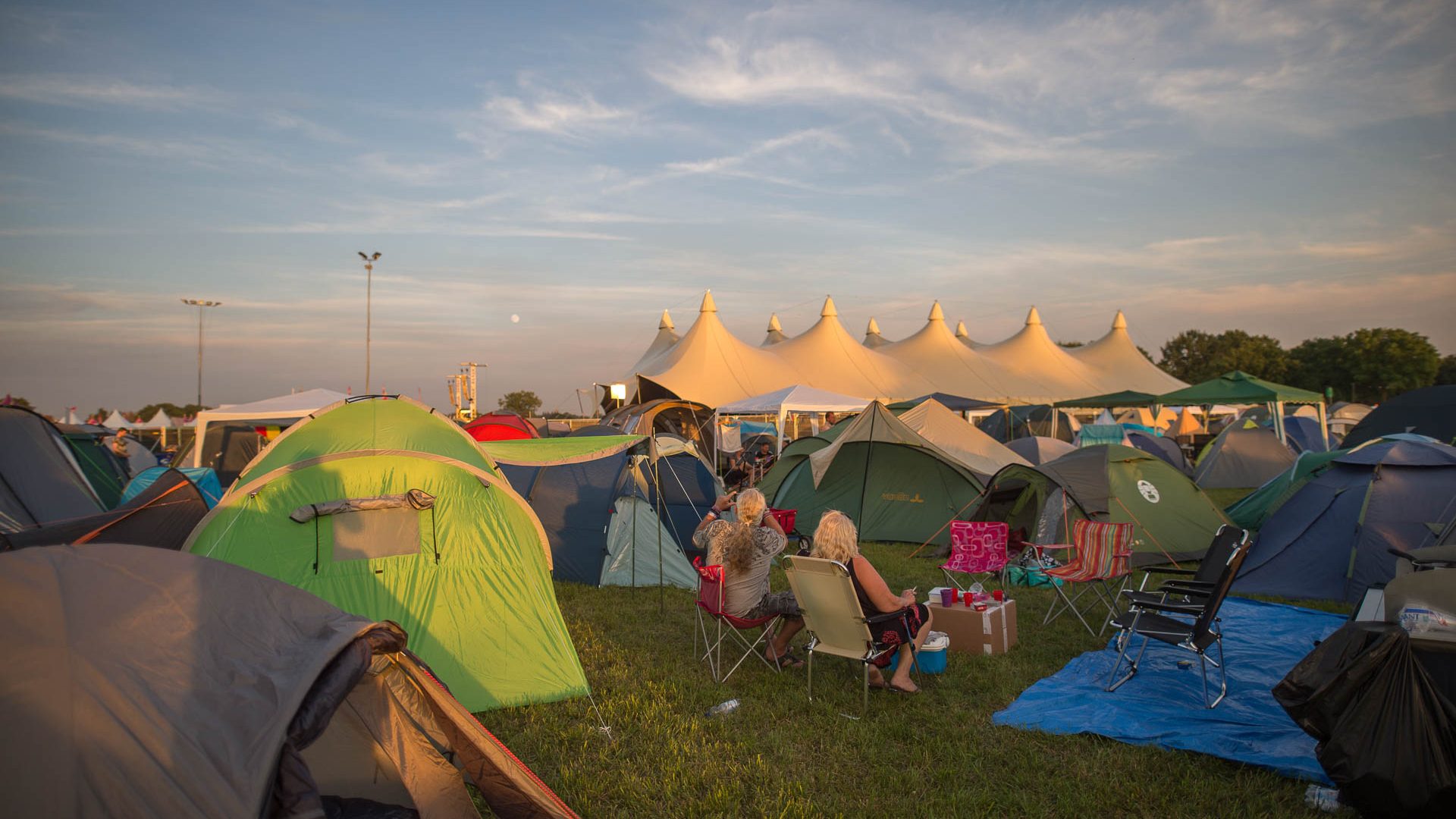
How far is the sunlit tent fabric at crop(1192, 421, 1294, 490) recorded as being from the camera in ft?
57.7

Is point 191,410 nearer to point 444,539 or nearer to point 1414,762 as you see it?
point 444,539

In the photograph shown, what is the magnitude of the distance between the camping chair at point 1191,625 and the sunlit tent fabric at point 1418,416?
1025cm

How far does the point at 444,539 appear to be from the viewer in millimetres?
5660

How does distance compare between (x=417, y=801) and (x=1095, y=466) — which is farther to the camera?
(x=1095, y=466)

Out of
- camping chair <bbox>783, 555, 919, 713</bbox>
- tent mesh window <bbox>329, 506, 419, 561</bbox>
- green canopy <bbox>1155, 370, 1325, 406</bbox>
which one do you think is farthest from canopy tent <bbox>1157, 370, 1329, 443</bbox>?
tent mesh window <bbox>329, 506, 419, 561</bbox>

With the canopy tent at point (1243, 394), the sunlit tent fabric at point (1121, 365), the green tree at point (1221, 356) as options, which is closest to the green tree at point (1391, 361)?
the green tree at point (1221, 356)

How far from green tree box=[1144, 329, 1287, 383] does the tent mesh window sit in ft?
167

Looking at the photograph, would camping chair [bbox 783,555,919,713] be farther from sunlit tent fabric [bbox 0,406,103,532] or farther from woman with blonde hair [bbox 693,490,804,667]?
sunlit tent fabric [bbox 0,406,103,532]

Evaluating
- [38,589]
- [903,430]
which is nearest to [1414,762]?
[38,589]

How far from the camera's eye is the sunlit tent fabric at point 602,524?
901 centimetres

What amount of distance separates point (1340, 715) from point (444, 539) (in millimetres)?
5100

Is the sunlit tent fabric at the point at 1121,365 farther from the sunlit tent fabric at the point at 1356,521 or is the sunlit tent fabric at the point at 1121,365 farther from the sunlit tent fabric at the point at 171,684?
the sunlit tent fabric at the point at 171,684

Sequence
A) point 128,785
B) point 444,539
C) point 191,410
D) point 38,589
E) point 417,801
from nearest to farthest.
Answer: point 128,785
point 38,589
point 417,801
point 444,539
point 191,410

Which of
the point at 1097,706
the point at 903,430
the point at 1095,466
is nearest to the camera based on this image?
the point at 1097,706
